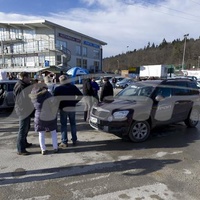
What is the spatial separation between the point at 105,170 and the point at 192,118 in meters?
4.28

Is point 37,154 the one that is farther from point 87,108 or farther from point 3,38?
point 3,38

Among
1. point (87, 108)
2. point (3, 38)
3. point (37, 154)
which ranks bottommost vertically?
point (37, 154)

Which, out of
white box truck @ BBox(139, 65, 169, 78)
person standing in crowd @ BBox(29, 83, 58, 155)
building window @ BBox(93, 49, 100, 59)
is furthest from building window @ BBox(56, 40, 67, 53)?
person standing in crowd @ BBox(29, 83, 58, 155)

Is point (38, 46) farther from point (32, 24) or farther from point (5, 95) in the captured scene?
point (5, 95)

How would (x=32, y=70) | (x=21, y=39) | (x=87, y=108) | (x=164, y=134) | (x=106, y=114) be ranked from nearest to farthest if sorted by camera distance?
(x=106, y=114), (x=164, y=134), (x=87, y=108), (x=32, y=70), (x=21, y=39)

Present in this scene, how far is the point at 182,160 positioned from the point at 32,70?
3131cm

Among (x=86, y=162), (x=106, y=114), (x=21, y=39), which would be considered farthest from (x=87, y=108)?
(x=21, y=39)

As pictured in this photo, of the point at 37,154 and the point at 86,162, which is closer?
the point at 86,162

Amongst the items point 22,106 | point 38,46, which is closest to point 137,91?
point 22,106

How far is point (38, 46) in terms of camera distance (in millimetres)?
35281

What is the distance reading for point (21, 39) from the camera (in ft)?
120

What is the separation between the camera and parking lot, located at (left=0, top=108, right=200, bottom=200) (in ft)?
10.2

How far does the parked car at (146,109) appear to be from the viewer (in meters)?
5.10

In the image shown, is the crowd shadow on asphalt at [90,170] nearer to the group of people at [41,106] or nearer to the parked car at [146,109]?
the group of people at [41,106]
